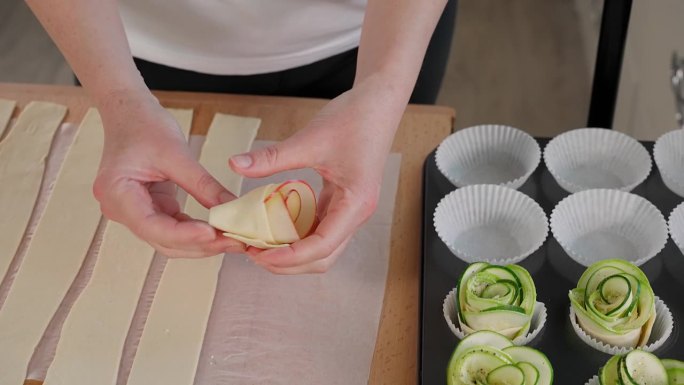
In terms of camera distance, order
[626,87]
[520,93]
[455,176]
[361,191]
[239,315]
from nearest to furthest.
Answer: [361,191] → [239,315] → [455,176] → [626,87] → [520,93]

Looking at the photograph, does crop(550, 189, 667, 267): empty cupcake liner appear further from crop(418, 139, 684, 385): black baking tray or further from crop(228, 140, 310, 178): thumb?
crop(228, 140, 310, 178): thumb

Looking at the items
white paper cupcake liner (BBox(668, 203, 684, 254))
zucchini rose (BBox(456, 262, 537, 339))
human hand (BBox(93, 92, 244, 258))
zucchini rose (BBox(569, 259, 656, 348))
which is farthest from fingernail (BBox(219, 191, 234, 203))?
white paper cupcake liner (BBox(668, 203, 684, 254))

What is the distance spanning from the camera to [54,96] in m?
1.18

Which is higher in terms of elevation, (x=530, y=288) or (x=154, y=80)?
(x=154, y=80)

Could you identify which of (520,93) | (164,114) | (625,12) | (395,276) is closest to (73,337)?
(164,114)

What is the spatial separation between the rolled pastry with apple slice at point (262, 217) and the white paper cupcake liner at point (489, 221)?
0.72 ft

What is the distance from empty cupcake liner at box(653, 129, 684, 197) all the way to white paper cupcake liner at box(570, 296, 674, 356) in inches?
7.9

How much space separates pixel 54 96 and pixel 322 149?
1.74 feet

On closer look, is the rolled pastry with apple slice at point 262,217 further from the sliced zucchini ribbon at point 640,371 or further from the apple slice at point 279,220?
the sliced zucchini ribbon at point 640,371

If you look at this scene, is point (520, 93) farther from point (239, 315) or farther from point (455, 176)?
point (239, 315)

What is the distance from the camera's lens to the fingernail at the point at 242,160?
80cm

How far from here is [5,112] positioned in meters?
1.16

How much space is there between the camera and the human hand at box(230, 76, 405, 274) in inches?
31.9

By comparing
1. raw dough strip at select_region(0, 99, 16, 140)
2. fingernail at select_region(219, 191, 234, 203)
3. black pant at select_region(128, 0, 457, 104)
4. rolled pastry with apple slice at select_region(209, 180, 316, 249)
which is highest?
black pant at select_region(128, 0, 457, 104)
